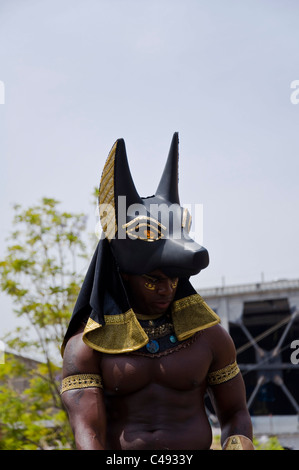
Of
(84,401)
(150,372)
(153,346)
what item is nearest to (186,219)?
(153,346)

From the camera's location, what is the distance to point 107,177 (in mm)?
3354

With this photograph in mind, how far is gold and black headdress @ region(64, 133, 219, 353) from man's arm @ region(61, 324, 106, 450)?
97 millimetres

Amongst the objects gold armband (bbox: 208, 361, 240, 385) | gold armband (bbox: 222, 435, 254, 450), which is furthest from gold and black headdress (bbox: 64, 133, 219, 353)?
gold armband (bbox: 222, 435, 254, 450)

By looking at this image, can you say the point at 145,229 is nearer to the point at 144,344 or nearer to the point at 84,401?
the point at 144,344

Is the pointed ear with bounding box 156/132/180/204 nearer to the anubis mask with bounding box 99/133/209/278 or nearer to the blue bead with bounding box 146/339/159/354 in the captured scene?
the anubis mask with bounding box 99/133/209/278

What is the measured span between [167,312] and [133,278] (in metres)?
0.34

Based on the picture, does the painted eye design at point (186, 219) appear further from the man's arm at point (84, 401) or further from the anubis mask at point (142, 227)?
the man's arm at point (84, 401)

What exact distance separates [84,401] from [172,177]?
4.92 feet

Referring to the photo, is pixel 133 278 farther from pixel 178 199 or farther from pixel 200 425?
pixel 200 425

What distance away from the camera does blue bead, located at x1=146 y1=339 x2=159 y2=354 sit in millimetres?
3230

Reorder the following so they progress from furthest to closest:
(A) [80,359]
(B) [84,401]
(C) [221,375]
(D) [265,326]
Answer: (D) [265,326]
(C) [221,375]
(A) [80,359]
(B) [84,401]

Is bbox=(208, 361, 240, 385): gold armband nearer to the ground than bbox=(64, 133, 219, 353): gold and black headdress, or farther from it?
nearer to the ground

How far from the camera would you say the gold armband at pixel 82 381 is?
10.2 feet

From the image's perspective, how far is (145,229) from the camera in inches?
125
